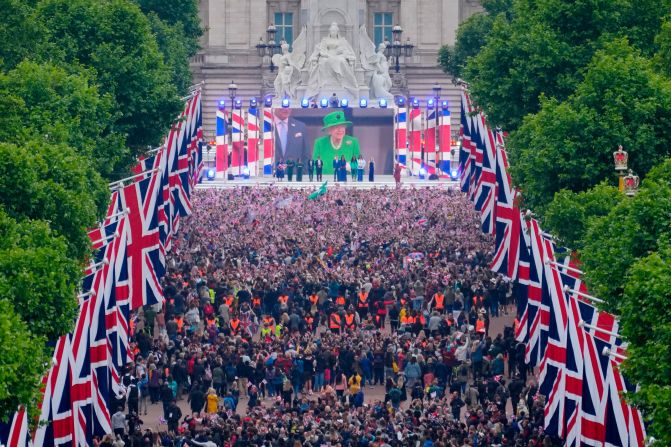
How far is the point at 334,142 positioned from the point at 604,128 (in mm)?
57759

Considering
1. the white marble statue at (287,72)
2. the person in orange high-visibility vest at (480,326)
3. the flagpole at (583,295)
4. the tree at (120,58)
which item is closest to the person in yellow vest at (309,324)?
the person in orange high-visibility vest at (480,326)

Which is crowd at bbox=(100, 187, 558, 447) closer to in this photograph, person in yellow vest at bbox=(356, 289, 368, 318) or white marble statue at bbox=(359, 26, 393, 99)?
person in yellow vest at bbox=(356, 289, 368, 318)

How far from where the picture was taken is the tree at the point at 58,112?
172 feet

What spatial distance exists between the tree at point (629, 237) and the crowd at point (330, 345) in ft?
17.9

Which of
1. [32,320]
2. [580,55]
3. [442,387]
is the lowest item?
[442,387]

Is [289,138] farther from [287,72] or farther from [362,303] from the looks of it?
[362,303]

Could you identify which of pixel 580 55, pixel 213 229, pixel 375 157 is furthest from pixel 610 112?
pixel 375 157

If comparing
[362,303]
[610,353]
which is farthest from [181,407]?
[610,353]

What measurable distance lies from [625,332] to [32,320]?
37.3ft

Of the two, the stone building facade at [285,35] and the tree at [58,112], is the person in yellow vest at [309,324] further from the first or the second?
the stone building facade at [285,35]

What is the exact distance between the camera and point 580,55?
206 feet

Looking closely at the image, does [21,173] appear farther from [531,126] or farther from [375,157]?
[375,157]

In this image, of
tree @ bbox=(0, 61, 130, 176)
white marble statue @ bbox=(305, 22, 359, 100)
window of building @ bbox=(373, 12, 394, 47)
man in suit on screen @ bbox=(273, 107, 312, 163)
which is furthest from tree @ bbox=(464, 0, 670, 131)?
window of building @ bbox=(373, 12, 394, 47)

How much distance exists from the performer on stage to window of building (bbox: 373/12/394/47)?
92.3ft
